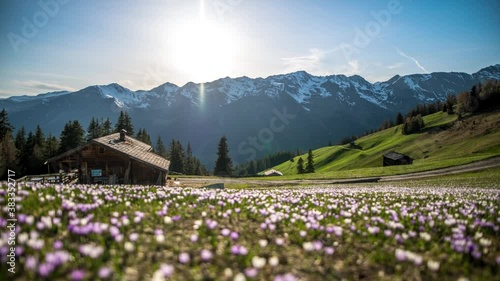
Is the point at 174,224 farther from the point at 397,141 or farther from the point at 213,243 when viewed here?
the point at 397,141

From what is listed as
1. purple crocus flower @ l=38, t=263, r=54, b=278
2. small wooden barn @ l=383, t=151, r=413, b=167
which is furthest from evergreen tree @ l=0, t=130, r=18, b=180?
small wooden barn @ l=383, t=151, r=413, b=167

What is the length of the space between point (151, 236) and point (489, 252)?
20.5ft

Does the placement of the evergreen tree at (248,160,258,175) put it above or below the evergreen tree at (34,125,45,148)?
below

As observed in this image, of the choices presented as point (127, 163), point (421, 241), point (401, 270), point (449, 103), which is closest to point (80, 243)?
point (401, 270)

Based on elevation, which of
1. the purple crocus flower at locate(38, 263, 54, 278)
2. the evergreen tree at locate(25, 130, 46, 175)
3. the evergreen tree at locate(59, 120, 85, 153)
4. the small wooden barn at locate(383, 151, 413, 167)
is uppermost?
the evergreen tree at locate(59, 120, 85, 153)

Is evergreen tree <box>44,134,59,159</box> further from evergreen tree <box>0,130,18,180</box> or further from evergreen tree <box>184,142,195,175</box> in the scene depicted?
evergreen tree <box>184,142,195,175</box>

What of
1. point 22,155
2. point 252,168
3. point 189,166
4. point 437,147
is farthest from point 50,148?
point 252,168

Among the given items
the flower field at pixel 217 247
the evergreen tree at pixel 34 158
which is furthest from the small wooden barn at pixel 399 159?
the evergreen tree at pixel 34 158

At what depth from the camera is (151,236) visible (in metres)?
4.80

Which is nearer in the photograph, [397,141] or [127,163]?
[127,163]

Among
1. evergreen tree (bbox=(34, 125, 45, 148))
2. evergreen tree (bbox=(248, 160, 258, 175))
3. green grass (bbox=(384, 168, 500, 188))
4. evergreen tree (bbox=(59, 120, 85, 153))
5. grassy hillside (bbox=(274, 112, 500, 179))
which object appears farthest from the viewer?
evergreen tree (bbox=(248, 160, 258, 175))

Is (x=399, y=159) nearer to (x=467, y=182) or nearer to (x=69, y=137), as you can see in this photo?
(x=467, y=182)

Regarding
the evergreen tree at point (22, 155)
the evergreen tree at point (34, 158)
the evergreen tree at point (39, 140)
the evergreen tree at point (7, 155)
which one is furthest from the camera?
the evergreen tree at point (39, 140)

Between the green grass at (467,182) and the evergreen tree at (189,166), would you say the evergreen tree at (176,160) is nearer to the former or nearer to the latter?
the evergreen tree at (189,166)
